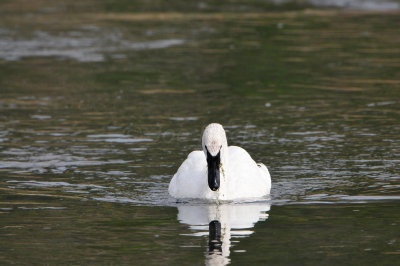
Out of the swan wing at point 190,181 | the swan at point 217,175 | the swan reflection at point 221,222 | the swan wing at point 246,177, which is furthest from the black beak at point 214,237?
the swan wing at point 246,177

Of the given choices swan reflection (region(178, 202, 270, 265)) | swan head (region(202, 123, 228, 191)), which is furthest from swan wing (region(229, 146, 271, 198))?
swan head (region(202, 123, 228, 191))

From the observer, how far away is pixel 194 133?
1532 cm

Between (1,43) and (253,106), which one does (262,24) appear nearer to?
(1,43)

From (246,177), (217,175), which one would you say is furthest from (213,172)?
(246,177)

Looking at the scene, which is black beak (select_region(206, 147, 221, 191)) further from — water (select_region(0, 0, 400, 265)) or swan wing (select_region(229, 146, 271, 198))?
swan wing (select_region(229, 146, 271, 198))

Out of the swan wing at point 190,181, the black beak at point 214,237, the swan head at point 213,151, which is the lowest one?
the black beak at point 214,237

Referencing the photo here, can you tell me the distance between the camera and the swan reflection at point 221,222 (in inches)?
347

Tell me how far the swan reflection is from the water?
0.8 inches

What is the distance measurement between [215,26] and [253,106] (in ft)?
39.2

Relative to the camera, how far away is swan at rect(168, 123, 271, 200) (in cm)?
1105

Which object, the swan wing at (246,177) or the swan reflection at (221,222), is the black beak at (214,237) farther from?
the swan wing at (246,177)

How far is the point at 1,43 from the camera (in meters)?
26.0

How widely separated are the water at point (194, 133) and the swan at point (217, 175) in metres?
0.22

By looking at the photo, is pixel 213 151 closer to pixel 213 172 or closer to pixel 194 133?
pixel 213 172
